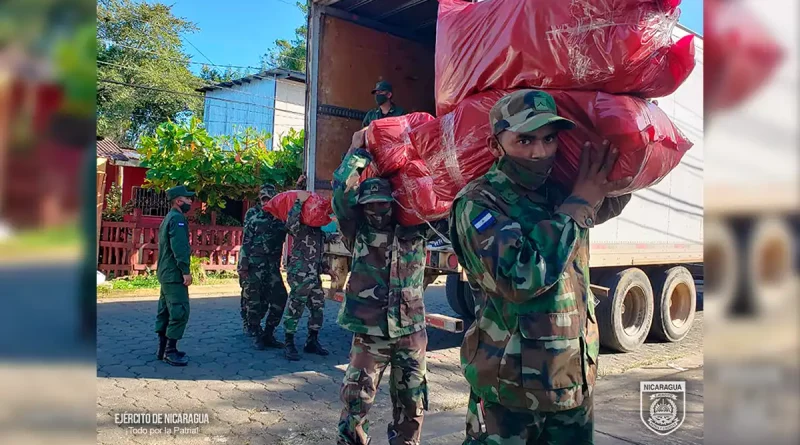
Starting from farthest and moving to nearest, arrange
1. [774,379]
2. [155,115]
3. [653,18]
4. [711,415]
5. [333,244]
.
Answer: [155,115], [333,244], [653,18], [711,415], [774,379]

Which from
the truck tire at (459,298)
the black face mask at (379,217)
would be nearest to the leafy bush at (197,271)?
the truck tire at (459,298)

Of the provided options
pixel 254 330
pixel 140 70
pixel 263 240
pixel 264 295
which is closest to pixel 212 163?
pixel 263 240

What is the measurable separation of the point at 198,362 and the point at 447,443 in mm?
2714

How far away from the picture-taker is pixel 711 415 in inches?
57.3

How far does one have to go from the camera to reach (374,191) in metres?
2.85

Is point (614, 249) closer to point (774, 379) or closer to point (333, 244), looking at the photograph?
point (333, 244)

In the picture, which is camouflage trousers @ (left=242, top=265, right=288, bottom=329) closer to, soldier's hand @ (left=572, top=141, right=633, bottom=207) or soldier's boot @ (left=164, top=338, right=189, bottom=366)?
soldier's boot @ (left=164, top=338, right=189, bottom=366)

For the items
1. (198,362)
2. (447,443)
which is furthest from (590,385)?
(198,362)

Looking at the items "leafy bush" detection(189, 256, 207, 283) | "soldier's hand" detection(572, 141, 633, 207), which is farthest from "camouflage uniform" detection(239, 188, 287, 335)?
"leafy bush" detection(189, 256, 207, 283)

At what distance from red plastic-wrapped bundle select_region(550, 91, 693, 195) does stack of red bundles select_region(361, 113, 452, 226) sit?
110cm

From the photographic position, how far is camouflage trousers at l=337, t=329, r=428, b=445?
2.75m

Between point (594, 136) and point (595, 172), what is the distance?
14 cm

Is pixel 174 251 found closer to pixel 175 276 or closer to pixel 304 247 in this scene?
pixel 175 276

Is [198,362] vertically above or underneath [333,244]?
underneath
